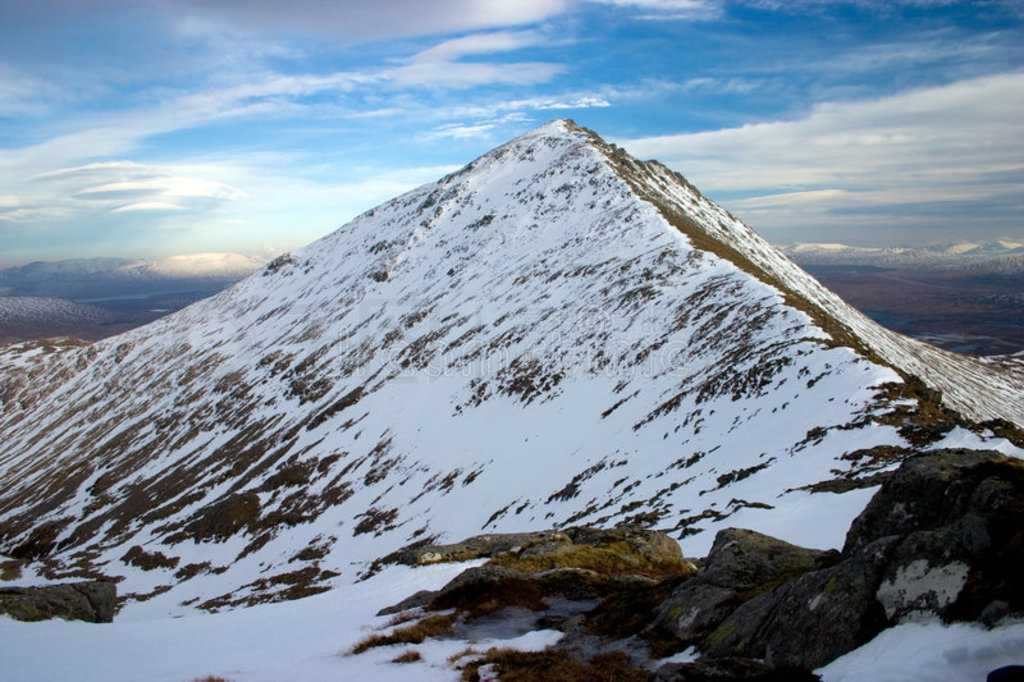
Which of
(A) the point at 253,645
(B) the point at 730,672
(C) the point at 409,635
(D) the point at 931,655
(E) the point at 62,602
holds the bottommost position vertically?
(E) the point at 62,602

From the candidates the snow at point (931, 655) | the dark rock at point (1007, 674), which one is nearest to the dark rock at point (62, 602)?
the snow at point (931, 655)

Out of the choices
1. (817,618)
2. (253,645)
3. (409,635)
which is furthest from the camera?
(253,645)

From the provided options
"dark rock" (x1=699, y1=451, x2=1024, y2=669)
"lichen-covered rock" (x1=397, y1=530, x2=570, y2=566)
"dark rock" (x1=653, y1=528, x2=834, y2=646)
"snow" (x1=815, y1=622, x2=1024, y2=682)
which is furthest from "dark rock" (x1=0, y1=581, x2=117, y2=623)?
"snow" (x1=815, y1=622, x2=1024, y2=682)

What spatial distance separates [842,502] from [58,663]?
85.5 feet

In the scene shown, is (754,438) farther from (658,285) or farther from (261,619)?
(658,285)

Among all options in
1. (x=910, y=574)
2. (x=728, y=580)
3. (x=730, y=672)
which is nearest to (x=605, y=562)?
(x=728, y=580)

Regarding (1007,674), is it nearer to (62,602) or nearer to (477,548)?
(477,548)

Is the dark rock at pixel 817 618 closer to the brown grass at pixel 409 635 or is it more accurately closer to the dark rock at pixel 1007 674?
the dark rock at pixel 1007 674

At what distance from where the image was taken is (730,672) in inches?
304

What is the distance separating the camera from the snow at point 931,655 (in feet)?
20.0

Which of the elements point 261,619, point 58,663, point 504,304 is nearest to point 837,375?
point 261,619

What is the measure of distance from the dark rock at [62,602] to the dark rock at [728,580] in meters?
20.6

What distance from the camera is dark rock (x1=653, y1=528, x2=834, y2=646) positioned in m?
11.0

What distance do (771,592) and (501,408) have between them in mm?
56437
